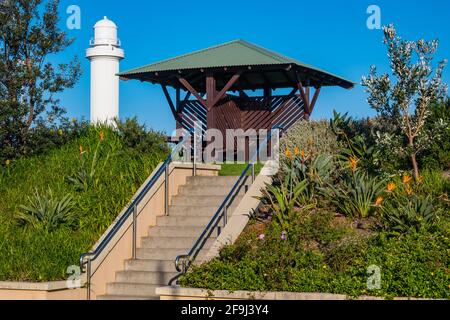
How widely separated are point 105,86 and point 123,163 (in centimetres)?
1029

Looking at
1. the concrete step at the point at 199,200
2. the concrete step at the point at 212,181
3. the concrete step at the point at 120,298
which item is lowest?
the concrete step at the point at 120,298

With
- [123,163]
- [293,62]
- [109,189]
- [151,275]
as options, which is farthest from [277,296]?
[293,62]

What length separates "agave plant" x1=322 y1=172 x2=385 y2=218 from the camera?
37.6 feet

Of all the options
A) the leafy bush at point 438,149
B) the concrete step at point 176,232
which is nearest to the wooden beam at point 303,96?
the leafy bush at point 438,149

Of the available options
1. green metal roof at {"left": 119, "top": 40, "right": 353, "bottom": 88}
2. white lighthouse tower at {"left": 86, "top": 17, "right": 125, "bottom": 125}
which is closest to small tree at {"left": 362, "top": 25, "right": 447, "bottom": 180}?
green metal roof at {"left": 119, "top": 40, "right": 353, "bottom": 88}


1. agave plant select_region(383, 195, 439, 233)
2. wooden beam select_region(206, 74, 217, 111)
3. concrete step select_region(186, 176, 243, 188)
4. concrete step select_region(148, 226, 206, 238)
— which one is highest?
wooden beam select_region(206, 74, 217, 111)

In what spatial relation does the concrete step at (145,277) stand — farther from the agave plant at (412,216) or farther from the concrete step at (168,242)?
the agave plant at (412,216)

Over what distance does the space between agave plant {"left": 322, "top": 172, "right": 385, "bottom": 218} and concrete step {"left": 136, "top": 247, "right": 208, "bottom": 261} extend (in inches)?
82.7

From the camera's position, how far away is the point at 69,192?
13.9 meters

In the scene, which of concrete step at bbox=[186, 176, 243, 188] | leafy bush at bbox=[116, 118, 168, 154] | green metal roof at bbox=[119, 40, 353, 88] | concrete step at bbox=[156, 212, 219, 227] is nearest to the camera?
concrete step at bbox=[156, 212, 219, 227]

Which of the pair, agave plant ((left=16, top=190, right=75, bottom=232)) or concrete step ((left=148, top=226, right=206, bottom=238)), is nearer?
concrete step ((left=148, top=226, right=206, bottom=238))

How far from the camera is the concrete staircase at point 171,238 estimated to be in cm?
1170

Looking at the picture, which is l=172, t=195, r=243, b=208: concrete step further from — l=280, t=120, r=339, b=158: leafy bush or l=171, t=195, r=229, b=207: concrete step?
l=280, t=120, r=339, b=158: leafy bush

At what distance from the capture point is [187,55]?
23.2 metres
